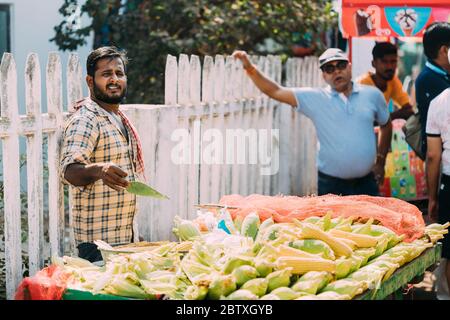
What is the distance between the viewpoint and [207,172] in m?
6.70

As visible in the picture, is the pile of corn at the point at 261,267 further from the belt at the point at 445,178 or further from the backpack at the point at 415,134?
the backpack at the point at 415,134

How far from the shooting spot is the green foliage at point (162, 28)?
824cm

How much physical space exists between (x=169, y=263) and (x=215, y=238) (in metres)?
0.31

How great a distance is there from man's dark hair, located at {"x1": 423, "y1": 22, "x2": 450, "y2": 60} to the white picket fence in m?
1.54

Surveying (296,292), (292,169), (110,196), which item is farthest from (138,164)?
(292,169)

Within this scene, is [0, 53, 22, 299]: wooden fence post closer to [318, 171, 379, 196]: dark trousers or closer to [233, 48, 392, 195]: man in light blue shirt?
[233, 48, 392, 195]: man in light blue shirt

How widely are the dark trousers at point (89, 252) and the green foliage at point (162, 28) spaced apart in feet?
12.2

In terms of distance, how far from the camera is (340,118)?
6.84 m

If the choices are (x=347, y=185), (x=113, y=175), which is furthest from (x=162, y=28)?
(x=113, y=175)

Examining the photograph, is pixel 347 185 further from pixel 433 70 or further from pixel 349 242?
pixel 349 242

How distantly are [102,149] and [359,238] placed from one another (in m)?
1.44

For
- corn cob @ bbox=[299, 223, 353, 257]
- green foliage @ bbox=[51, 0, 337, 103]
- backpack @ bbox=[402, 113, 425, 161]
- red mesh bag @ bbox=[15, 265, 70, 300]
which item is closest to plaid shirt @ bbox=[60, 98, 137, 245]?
red mesh bag @ bbox=[15, 265, 70, 300]

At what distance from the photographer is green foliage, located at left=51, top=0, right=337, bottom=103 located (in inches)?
324

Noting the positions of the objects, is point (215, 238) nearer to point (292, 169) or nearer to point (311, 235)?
point (311, 235)
